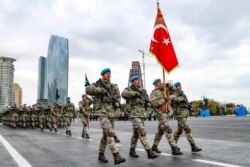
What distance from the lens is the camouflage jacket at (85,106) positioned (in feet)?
52.1

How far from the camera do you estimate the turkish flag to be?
9953 millimetres

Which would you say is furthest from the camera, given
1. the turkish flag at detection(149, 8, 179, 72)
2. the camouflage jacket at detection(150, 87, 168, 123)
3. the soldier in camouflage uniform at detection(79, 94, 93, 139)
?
the soldier in camouflage uniform at detection(79, 94, 93, 139)

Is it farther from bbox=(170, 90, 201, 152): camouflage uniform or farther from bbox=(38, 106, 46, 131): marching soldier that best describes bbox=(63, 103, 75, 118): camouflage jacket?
bbox=(170, 90, 201, 152): camouflage uniform

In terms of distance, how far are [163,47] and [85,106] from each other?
717 cm

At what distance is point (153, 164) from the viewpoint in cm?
728

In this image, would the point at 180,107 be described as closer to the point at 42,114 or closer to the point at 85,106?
the point at 85,106

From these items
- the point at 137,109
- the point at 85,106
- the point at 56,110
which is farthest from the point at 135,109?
the point at 56,110

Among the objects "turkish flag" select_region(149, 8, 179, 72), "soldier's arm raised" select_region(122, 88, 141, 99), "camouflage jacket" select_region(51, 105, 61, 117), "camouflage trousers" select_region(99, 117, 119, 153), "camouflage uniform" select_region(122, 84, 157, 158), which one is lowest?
"camouflage trousers" select_region(99, 117, 119, 153)

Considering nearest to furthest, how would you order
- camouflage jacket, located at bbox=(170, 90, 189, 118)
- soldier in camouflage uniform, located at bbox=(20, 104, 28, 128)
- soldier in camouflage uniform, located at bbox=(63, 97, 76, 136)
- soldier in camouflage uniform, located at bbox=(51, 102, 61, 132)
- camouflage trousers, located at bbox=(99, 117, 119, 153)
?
camouflage trousers, located at bbox=(99, 117, 119, 153) < camouflage jacket, located at bbox=(170, 90, 189, 118) < soldier in camouflage uniform, located at bbox=(63, 97, 76, 136) < soldier in camouflage uniform, located at bbox=(51, 102, 61, 132) < soldier in camouflage uniform, located at bbox=(20, 104, 28, 128)

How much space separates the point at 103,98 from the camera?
26.7ft

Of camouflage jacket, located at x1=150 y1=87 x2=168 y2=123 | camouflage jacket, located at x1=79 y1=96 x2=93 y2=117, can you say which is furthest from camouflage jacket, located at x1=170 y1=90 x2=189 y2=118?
camouflage jacket, located at x1=79 y1=96 x2=93 y2=117

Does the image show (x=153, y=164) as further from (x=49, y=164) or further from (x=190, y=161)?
(x=49, y=164)

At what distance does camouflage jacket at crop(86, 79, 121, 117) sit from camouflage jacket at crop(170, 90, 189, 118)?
2.01 meters

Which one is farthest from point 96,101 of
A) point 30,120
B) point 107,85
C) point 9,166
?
point 30,120
